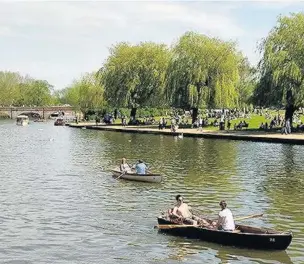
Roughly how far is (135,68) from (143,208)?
65.1m

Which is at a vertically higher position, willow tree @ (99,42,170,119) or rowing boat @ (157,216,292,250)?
willow tree @ (99,42,170,119)

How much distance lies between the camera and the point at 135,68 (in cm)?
8856

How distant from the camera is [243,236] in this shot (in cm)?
1823

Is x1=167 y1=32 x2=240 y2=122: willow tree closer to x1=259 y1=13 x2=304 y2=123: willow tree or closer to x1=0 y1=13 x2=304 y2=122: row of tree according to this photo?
x1=0 y1=13 x2=304 y2=122: row of tree

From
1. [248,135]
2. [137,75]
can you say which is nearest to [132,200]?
[248,135]

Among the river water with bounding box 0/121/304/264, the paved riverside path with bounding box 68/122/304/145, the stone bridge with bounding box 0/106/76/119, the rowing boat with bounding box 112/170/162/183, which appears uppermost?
the stone bridge with bounding box 0/106/76/119

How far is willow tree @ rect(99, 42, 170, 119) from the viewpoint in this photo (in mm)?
87375

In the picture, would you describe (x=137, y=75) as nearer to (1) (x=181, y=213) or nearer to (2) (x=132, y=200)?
(2) (x=132, y=200)

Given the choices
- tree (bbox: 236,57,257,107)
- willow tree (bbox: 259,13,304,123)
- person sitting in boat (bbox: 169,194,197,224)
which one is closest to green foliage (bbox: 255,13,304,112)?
willow tree (bbox: 259,13,304,123)

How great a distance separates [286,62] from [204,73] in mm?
14170

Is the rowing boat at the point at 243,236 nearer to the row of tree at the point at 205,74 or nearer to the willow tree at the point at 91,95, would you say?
the row of tree at the point at 205,74

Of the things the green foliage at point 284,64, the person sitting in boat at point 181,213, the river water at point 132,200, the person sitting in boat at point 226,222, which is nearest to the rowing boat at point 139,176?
the river water at point 132,200

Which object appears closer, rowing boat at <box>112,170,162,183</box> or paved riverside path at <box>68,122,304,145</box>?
rowing boat at <box>112,170,162,183</box>

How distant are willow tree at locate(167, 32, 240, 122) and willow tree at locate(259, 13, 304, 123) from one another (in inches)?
393
